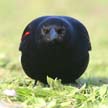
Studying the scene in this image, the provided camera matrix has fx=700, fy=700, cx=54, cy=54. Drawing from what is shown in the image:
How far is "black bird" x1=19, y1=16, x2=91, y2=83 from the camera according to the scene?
23.9 ft

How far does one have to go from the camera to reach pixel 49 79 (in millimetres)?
7430

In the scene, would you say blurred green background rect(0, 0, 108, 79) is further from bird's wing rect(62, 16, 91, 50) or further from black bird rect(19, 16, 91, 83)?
black bird rect(19, 16, 91, 83)

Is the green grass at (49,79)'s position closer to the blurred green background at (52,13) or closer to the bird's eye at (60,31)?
the blurred green background at (52,13)

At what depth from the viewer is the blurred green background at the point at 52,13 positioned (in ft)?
37.4

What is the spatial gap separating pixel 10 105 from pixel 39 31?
1.27 m

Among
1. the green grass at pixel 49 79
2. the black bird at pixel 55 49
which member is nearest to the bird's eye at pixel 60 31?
the black bird at pixel 55 49

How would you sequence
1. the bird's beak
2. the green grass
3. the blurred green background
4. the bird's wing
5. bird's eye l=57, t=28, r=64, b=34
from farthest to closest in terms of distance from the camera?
the blurred green background < the bird's wing < bird's eye l=57, t=28, r=64, b=34 < the bird's beak < the green grass

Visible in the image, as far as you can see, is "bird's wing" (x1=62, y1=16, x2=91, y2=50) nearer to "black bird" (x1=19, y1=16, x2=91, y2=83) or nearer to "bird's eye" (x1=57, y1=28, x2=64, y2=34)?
"black bird" (x1=19, y1=16, x2=91, y2=83)

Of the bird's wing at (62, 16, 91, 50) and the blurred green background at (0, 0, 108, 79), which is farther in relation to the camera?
the blurred green background at (0, 0, 108, 79)

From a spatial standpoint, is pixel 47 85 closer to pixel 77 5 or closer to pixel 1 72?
pixel 1 72

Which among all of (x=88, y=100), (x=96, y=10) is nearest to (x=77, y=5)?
(x=96, y=10)

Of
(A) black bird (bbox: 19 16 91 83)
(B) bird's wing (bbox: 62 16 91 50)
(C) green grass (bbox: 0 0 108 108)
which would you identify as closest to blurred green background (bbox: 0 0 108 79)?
(C) green grass (bbox: 0 0 108 108)

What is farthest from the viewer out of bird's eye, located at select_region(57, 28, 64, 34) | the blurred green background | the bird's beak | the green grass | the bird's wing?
the blurred green background

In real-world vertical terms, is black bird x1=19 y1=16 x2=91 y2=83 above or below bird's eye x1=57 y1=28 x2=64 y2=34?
below
